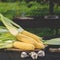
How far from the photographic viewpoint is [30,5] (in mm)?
11406

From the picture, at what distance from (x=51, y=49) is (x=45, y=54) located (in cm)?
9

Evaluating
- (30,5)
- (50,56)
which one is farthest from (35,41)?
(30,5)

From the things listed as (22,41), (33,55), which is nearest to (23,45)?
(22,41)

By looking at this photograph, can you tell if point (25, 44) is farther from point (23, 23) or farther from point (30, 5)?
point (30, 5)

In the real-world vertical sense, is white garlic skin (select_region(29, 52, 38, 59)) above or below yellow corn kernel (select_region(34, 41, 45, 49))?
below

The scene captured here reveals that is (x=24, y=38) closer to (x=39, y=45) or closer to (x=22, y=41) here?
(x=22, y=41)

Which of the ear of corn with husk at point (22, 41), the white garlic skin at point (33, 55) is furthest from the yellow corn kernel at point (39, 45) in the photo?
the white garlic skin at point (33, 55)

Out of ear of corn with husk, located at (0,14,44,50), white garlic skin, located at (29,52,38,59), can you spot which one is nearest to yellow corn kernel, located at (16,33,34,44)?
ear of corn with husk, located at (0,14,44,50)

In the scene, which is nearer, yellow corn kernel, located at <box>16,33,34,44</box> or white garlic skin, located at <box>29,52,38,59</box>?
white garlic skin, located at <box>29,52,38,59</box>

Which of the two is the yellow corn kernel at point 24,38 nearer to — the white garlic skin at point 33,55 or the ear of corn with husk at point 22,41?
the ear of corn with husk at point 22,41

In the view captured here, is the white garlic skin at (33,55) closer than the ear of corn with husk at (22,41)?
Yes

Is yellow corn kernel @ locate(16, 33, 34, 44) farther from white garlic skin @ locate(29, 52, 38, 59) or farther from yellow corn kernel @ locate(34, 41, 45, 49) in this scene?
white garlic skin @ locate(29, 52, 38, 59)

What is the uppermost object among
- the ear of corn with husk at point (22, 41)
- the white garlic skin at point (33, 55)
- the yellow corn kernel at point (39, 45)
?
the ear of corn with husk at point (22, 41)

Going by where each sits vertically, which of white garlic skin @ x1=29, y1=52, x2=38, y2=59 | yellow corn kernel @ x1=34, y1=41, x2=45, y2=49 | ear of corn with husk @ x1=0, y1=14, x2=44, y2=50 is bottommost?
white garlic skin @ x1=29, y1=52, x2=38, y2=59
